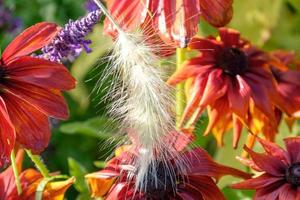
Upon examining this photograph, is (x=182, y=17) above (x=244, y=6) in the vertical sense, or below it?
above

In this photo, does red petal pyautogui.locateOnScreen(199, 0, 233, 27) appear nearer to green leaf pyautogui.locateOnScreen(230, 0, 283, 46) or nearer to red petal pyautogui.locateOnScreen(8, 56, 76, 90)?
red petal pyautogui.locateOnScreen(8, 56, 76, 90)

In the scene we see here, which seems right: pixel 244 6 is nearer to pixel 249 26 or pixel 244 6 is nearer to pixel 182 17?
pixel 249 26

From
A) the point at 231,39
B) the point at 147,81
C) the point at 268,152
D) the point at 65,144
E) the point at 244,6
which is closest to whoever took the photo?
the point at 147,81

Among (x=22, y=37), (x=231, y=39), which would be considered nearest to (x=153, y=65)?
(x=22, y=37)

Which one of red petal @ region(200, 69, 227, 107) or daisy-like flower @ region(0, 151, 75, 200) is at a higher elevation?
daisy-like flower @ region(0, 151, 75, 200)

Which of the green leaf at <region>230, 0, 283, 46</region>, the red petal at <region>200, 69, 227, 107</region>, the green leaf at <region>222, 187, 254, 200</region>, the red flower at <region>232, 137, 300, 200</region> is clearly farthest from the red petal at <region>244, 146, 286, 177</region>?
the green leaf at <region>230, 0, 283, 46</region>

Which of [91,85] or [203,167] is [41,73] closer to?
[203,167]

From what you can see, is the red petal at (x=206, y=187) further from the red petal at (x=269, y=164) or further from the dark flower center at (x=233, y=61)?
the dark flower center at (x=233, y=61)
